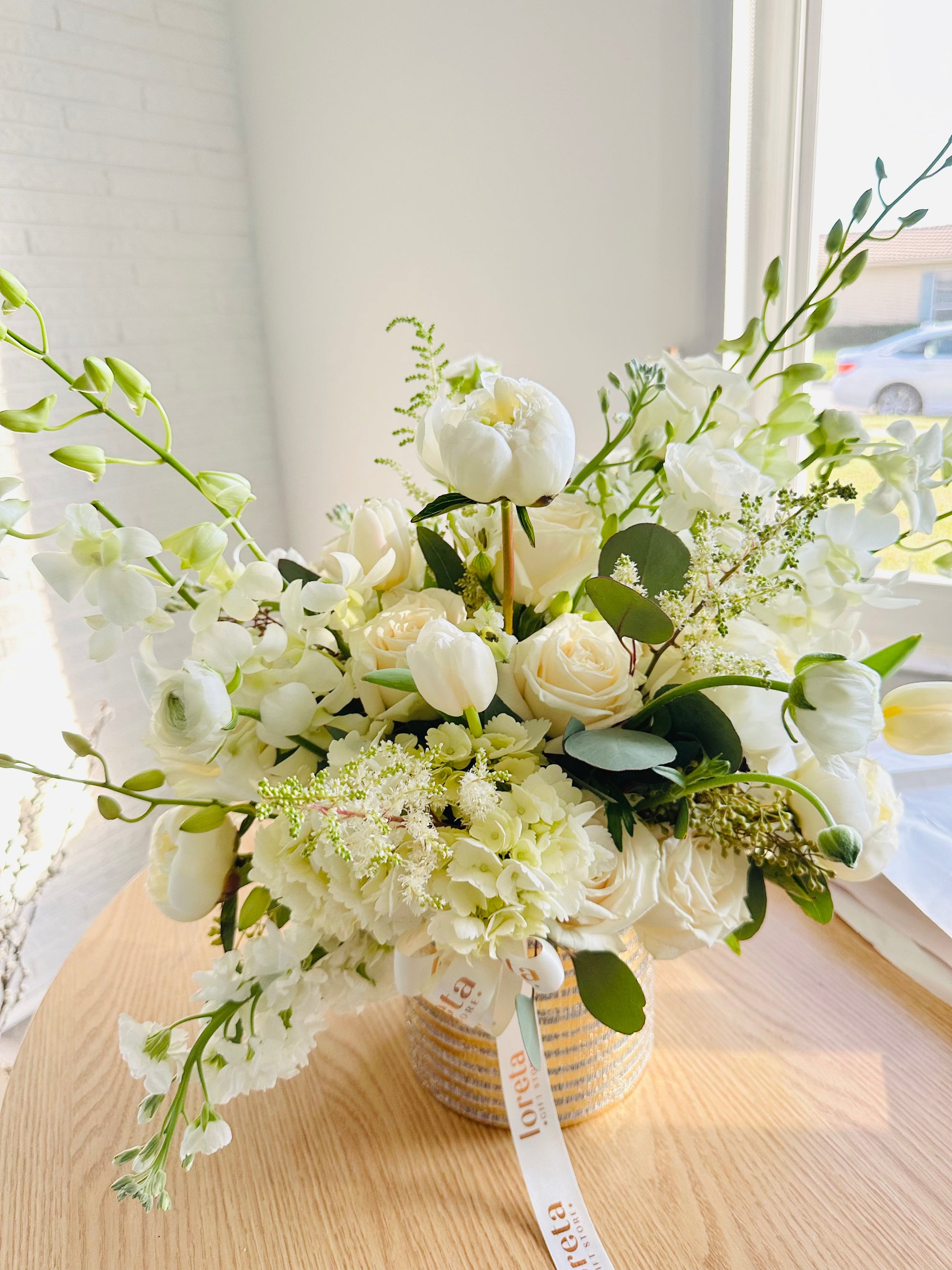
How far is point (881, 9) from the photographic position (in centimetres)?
127

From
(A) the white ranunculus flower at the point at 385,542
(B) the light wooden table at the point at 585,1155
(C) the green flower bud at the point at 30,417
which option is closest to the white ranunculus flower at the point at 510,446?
(A) the white ranunculus flower at the point at 385,542

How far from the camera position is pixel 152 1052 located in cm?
51

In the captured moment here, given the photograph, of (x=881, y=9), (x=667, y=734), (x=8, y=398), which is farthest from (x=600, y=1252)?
(x=8, y=398)

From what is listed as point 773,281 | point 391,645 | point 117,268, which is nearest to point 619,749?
point 391,645

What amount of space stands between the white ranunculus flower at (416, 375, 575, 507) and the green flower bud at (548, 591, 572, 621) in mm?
118

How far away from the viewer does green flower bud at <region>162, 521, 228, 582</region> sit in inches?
20.5

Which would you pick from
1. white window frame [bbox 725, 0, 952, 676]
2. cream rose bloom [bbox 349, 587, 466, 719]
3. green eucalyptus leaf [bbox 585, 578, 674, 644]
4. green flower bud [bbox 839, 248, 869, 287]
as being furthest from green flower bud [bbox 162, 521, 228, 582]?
white window frame [bbox 725, 0, 952, 676]

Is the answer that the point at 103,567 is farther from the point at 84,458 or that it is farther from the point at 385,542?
the point at 385,542

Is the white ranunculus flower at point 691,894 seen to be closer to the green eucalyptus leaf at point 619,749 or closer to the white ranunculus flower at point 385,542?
the green eucalyptus leaf at point 619,749

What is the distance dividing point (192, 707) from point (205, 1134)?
25 cm

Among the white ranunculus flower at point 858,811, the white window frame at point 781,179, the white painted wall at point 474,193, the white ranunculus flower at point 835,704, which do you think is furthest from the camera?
the white painted wall at point 474,193

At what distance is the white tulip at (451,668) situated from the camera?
47 cm

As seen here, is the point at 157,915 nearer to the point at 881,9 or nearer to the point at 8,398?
the point at 8,398

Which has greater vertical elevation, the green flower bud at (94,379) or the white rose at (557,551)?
the green flower bud at (94,379)
